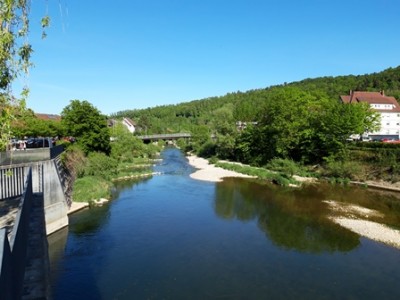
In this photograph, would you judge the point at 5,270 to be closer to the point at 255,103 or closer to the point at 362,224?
the point at 362,224

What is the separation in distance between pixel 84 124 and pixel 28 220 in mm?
31488

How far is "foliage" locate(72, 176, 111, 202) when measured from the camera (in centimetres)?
2780

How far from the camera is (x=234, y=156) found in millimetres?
61656

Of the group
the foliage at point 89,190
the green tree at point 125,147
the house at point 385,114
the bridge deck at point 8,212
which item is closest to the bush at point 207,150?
the green tree at point 125,147

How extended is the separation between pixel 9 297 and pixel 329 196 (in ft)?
101

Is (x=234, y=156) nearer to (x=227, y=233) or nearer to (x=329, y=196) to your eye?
(x=329, y=196)

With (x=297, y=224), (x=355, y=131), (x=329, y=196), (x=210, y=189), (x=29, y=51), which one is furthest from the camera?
(x=355, y=131)

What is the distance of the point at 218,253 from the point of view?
1827 cm

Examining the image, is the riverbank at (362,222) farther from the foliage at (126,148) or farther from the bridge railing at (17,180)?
the foliage at (126,148)

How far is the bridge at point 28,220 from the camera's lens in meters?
6.58

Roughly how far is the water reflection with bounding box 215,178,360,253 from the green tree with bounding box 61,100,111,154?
16816 millimetres

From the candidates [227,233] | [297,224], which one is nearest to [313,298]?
[227,233]

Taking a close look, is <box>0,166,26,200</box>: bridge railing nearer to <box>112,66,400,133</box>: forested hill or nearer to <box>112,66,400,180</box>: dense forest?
<box>112,66,400,180</box>: dense forest

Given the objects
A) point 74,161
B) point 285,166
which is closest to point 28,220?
point 74,161
